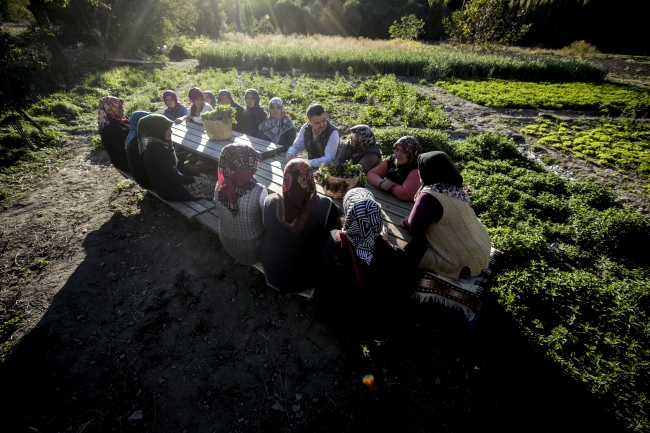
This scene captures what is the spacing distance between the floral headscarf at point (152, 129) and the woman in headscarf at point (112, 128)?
3.64 ft

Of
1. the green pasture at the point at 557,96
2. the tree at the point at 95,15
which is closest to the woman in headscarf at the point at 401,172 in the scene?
the green pasture at the point at 557,96

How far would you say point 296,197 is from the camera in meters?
2.73

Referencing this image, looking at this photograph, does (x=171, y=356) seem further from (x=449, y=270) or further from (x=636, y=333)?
(x=636, y=333)

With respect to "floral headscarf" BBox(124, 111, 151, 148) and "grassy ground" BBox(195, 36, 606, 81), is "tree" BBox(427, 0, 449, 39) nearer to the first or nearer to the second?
"grassy ground" BBox(195, 36, 606, 81)

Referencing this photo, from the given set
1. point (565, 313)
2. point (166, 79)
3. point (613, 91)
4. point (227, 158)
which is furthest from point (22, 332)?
point (613, 91)

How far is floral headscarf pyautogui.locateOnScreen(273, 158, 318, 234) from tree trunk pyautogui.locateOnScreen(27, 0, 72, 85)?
617 inches

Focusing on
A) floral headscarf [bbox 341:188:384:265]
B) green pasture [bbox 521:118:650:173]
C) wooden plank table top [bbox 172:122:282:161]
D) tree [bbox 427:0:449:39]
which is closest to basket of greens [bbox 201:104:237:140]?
wooden plank table top [bbox 172:122:282:161]

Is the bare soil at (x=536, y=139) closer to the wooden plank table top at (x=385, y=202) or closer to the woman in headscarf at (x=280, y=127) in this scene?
the woman in headscarf at (x=280, y=127)

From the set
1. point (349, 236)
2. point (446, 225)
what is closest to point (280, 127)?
point (349, 236)

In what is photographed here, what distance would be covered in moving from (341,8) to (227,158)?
4807 cm

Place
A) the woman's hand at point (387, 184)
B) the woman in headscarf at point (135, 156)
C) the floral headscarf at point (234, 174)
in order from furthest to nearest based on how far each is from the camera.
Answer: the woman in headscarf at point (135, 156), the woman's hand at point (387, 184), the floral headscarf at point (234, 174)

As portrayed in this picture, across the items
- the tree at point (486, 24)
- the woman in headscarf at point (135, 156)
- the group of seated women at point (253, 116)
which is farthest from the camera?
the tree at point (486, 24)

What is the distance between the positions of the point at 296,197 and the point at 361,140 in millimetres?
2033

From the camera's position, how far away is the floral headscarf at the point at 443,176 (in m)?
2.77
